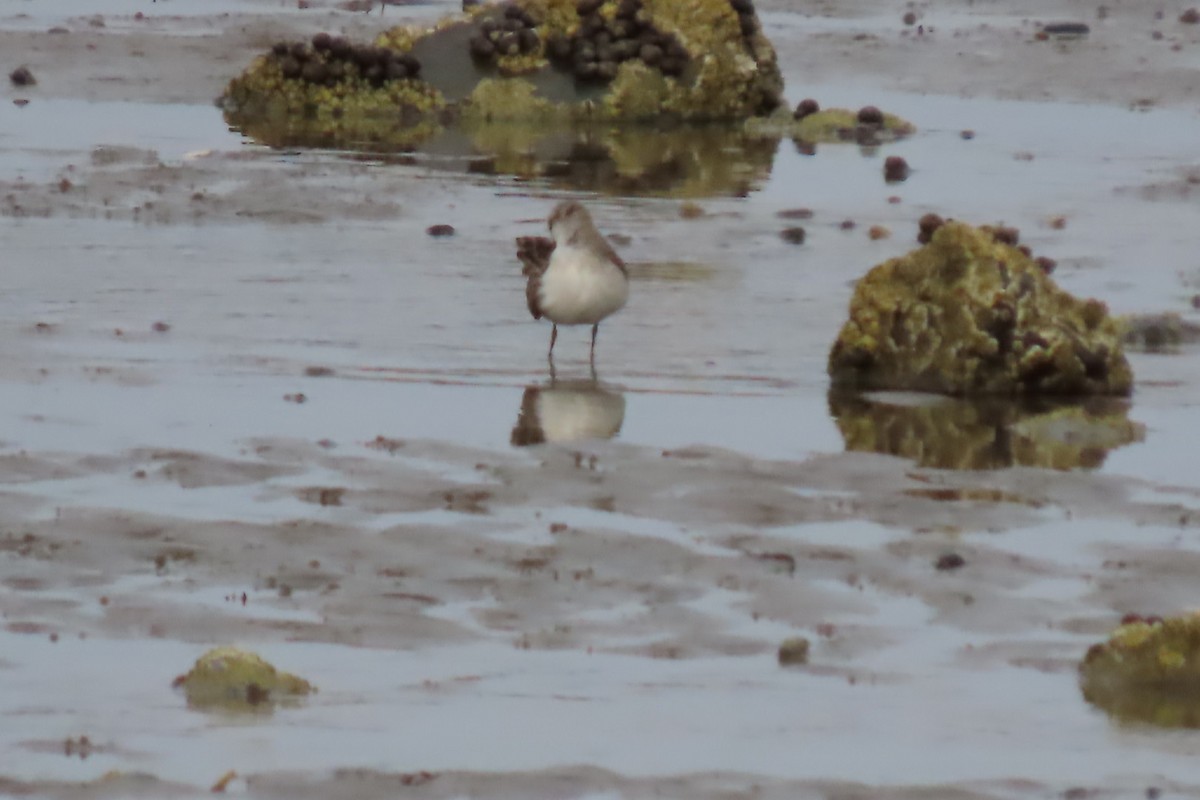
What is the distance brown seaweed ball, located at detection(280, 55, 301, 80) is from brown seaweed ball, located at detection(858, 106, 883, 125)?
528cm

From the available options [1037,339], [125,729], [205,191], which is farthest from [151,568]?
[205,191]

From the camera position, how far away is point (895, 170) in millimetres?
19609

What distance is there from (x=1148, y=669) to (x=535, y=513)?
2.65m

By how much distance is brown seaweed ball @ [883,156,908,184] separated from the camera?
19.5 meters

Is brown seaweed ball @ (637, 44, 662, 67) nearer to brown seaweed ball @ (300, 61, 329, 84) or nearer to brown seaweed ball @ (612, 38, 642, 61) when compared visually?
brown seaweed ball @ (612, 38, 642, 61)

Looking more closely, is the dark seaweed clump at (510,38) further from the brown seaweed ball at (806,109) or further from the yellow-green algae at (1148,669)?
the yellow-green algae at (1148,669)

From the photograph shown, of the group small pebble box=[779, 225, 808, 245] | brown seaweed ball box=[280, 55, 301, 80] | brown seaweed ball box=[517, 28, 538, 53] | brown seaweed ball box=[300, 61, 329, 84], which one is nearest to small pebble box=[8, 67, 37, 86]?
brown seaweed ball box=[280, 55, 301, 80]

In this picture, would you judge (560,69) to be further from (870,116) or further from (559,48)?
(870,116)

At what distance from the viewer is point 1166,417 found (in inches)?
429

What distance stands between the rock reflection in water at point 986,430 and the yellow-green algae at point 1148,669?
2.82m

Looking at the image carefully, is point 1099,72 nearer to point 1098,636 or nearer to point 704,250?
point 704,250

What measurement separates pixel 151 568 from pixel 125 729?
5.51 ft

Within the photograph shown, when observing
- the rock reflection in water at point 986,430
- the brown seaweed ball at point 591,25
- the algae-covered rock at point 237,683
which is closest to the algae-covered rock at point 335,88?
the brown seaweed ball at point 591,25

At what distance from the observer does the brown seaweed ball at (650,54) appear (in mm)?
23328
